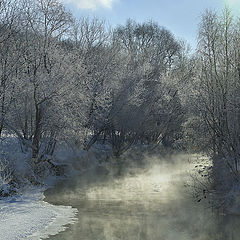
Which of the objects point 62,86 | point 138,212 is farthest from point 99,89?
point 138,212

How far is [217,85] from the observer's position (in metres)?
13.6

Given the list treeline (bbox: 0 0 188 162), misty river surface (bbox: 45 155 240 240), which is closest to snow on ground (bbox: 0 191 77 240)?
misty river surface (bbox: 45 155 240 240)

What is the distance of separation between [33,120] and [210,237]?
48.2 ft

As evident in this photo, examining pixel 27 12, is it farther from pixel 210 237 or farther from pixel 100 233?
pixel 210 237

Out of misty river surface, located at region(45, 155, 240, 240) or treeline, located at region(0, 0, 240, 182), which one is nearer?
misty river surface, located at region(45, 155, 240, 240)

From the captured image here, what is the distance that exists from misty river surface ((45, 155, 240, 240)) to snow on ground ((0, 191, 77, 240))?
0.47 m

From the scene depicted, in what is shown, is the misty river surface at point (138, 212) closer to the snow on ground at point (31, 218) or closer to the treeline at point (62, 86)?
the snow on ground at point (31, 218)

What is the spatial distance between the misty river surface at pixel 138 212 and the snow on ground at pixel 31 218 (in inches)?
18.3

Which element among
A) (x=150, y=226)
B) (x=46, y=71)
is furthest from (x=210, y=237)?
(x=46, y=71)

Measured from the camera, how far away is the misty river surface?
10805 mm

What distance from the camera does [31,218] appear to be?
1197 centimetres

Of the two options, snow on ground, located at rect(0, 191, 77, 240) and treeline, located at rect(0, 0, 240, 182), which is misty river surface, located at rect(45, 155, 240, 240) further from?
treeline, located at rect(0, 0, 240, 182)

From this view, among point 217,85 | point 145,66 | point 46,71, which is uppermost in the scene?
point 145,66

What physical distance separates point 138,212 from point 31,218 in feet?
12.9
